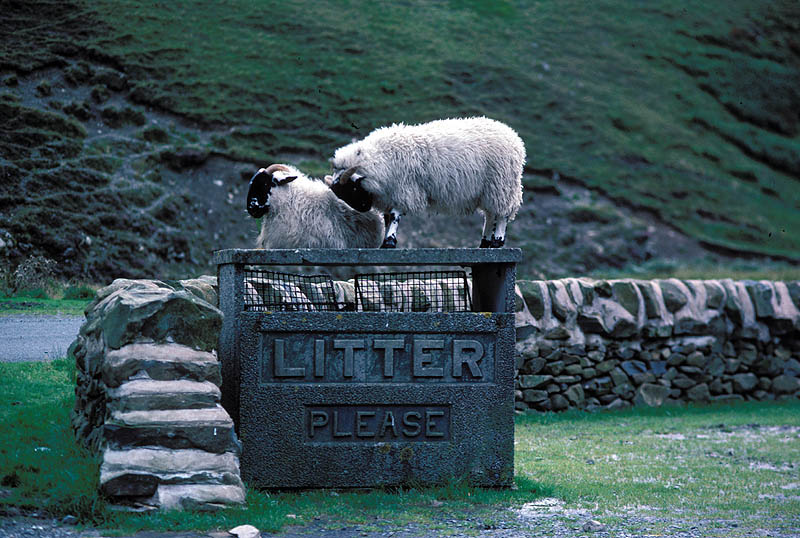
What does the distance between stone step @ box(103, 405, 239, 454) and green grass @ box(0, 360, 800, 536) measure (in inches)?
14.2

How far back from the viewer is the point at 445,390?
5.70 metres

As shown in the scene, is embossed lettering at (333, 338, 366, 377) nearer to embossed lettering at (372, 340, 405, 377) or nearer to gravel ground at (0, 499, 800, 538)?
embossed lettering at (372, 340, 405, 377)

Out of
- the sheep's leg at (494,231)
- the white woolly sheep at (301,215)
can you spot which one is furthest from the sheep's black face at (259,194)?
the sheep's leg at (494,231)

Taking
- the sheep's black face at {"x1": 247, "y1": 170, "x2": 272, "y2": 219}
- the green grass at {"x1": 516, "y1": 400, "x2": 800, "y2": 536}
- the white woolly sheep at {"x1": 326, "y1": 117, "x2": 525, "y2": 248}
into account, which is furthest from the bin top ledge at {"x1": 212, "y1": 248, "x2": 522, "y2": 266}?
the green grass at {"x1": 516, "y1": 400, "x2": 800, "y2": 536}

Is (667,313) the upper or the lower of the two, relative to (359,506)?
upper

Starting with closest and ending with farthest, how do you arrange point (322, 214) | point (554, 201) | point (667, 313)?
1. point (322, 214)
2. point (667, 313)
3. point (554, 201)

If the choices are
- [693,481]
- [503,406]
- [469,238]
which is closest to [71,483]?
[503,406]

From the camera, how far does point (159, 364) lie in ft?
16.7

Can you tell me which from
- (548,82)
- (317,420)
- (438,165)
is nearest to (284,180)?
(438,165)

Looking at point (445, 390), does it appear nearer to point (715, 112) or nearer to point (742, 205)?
point (742, 205)

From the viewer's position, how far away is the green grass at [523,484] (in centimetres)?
479

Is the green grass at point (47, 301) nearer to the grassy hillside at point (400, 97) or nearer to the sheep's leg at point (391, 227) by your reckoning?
the grassy hillside at point (400, 97)

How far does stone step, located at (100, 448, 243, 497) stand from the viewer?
15.0ft

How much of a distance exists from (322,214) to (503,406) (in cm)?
195
